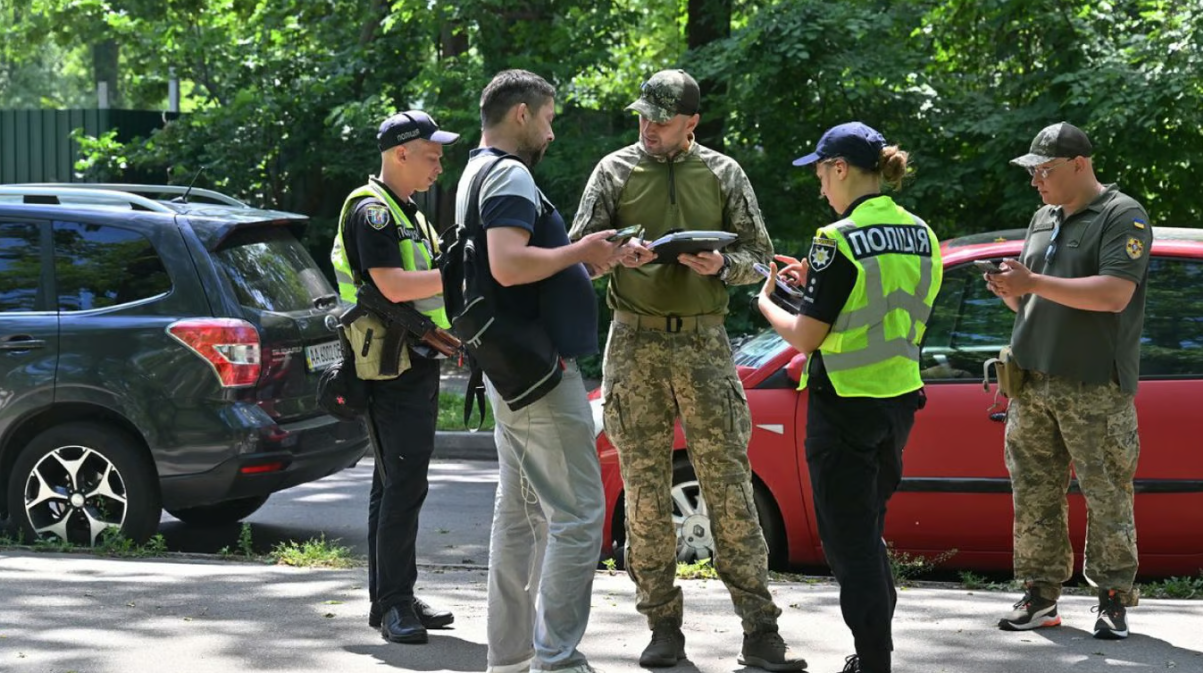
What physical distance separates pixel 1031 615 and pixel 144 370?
4.22 metres

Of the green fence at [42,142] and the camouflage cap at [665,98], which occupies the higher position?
the green fence at [42,142]

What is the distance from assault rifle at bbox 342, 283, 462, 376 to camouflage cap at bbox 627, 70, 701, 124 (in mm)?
1063

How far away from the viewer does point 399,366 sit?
5.27m

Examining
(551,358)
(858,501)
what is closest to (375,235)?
(551,358)

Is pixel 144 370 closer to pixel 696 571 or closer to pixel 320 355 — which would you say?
pixel 320 355

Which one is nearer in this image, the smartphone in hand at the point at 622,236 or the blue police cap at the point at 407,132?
the smartphone in hand at the point at 622,236

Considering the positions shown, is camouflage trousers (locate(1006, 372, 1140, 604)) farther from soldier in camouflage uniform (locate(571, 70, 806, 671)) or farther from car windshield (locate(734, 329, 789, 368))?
car windshield (locate(734, 329, 789, 368))

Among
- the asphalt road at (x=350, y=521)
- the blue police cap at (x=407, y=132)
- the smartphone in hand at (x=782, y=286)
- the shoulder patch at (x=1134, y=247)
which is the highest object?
the blue police cap at (x=407, y=132)

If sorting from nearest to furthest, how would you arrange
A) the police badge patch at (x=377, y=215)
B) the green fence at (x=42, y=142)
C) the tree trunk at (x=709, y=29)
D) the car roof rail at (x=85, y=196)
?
the police badge patch at (x=377, y=215) < the car roof rail at (x=85, y=196) < the tree trunk at (x=709, y=29) < the green fence at (x=42, y=142)

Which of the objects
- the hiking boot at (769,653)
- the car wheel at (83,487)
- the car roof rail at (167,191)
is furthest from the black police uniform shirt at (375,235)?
the car roof rail at (167,191)

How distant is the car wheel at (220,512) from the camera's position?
8180 millimetres

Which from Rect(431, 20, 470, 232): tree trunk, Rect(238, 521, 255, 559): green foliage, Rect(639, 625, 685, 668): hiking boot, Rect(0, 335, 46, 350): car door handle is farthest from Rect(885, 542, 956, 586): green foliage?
Rect(431, 20, 470, 232): tree trunk

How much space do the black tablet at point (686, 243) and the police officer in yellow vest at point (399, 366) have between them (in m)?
0.93

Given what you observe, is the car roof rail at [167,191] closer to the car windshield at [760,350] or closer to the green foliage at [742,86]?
the car windshield at [760,350]
